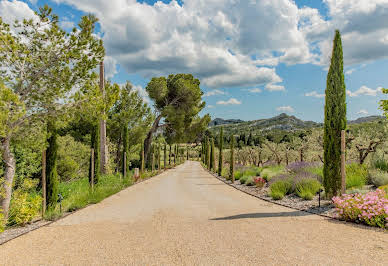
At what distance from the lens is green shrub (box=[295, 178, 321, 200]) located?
975 cm

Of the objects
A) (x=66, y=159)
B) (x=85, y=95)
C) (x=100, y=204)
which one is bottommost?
(x=100, y=204)

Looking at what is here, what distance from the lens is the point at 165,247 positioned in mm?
4797

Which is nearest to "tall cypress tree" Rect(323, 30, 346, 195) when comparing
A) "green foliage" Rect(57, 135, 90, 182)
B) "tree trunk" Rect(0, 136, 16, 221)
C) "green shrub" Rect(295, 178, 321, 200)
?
"green shrub" Rect(295, 178, 321, 200)

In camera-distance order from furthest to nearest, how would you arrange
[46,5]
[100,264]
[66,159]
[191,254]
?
[66,159] → [46,5] → [191,254] → [100,264]

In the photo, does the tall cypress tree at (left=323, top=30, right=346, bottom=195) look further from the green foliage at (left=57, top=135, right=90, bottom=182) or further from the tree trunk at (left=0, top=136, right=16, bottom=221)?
the green foliage at (left=57, top=135, right=90, bottom=182)

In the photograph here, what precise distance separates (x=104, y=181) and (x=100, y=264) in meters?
10.9

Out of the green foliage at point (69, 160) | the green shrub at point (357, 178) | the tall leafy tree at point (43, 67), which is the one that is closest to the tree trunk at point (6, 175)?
the tall leafy tree at point (43, 67)

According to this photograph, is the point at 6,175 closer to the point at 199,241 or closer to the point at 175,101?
the point at 199,241

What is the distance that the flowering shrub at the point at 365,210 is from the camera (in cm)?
617

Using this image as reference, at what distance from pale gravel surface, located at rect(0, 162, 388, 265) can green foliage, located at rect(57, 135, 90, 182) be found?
6039mm

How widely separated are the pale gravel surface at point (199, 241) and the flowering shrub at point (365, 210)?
40cm

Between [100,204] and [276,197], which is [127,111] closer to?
[100,204]

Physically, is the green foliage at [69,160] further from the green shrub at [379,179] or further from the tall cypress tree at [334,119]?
A: the green shrub at [379,179]

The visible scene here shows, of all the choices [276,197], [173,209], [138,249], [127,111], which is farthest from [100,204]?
[127,111]
